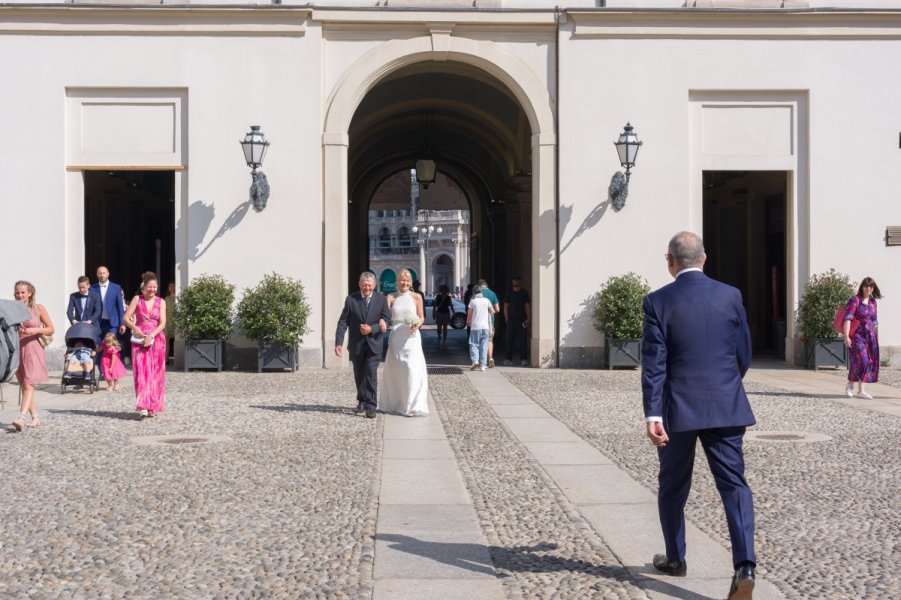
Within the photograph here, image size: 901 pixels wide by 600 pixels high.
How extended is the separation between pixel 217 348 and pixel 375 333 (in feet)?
20.7

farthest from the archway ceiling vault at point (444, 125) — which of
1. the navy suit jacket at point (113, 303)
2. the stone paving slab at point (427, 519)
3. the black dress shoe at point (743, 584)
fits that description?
the black dress shoe at point (743, 584)

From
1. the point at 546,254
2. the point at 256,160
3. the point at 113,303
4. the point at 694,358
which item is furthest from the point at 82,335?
the point at 694,358

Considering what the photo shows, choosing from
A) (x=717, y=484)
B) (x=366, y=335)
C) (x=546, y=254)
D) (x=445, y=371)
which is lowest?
(x=445, y=371)

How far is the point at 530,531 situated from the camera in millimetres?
6023

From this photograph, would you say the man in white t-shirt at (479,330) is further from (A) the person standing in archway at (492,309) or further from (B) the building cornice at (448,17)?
(B) the building cornice at (448,17)

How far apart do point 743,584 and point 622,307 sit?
12.7m

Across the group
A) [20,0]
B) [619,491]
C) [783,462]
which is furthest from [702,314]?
[20,0]

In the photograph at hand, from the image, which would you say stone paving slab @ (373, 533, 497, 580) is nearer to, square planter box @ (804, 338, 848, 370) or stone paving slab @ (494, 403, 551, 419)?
stone paving slab @ (494, 403, 551, 419)

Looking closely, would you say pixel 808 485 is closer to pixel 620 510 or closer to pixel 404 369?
pixel 620 510

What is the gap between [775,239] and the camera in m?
22.9

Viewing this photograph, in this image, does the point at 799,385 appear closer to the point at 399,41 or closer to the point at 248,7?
the point at 399,41

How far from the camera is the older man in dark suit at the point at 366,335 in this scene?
1148 centimetres

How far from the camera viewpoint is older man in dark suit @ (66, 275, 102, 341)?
14906mm

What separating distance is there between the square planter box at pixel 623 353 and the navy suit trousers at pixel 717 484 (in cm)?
1234
